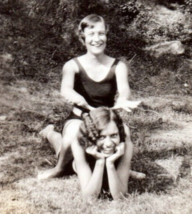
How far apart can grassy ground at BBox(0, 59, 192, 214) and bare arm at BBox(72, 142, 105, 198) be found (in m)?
0.05

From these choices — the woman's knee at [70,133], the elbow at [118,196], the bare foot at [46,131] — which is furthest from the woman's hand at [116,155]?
the bare foot at [46,131]

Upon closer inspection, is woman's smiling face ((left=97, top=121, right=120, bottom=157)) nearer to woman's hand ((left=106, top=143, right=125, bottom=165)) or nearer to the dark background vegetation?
woman's hand ((left=106, top=143, right=125, bottom=165))

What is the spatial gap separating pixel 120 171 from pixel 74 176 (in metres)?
0.32

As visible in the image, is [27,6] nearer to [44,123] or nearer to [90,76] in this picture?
[44,123]

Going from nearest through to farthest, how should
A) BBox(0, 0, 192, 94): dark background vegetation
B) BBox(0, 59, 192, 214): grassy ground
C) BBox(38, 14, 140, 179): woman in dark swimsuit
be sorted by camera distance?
1. BBox(0, 59, 192, 214): grassy ground
2. BBox(38, 14, 140, 179): woman in dark swimsuit
3. BBox(0, 0, 192, 94): dark background vegetation

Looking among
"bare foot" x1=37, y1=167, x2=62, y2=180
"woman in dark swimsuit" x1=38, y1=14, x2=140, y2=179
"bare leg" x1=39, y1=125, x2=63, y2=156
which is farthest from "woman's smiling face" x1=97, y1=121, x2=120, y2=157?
"bare leg" x1=39, y1=125, x2=63, y2=156

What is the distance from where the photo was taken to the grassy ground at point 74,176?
1.90 m

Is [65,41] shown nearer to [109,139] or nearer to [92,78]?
[92,78]

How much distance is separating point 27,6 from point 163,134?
5.63 feet

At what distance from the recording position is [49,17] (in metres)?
3.74

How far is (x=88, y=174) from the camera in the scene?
1.98 m

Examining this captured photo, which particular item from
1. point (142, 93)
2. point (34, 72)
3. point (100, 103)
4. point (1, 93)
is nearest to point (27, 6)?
point (34, 72)

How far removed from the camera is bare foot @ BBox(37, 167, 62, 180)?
2188mm

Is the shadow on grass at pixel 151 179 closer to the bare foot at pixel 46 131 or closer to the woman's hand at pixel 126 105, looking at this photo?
the woman's hand at pixel 126 105
